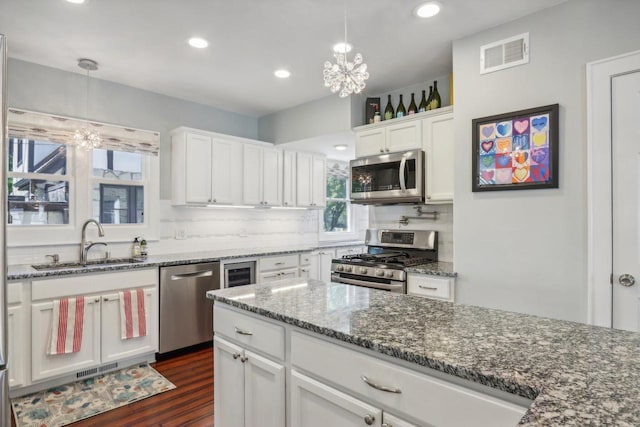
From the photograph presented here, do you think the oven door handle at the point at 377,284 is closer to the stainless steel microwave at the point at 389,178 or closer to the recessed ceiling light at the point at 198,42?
the stainless steel microwave at the point at 389,178

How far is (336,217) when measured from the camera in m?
5.81

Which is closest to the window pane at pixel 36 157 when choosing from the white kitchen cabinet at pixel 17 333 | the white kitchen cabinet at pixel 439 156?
the white kitchen cabinet at pixel 17 333

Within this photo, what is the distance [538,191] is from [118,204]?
3.67 m

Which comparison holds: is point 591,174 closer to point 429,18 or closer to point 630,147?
point 630,147

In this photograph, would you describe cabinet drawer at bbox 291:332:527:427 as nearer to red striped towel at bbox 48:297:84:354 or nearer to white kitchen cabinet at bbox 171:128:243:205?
A: red striped towel at bbox 48:297:84:354

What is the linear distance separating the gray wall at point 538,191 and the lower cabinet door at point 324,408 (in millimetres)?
1763

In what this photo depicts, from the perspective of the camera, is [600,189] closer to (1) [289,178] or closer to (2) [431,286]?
(2) [431,286]

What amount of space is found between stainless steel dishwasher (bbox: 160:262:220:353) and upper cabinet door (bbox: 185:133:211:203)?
80 cm

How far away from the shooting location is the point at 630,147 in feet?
6.88

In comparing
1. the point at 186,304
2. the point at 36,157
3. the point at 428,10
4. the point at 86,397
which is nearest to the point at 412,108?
the point at 428,10

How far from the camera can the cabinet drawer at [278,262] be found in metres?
4.05

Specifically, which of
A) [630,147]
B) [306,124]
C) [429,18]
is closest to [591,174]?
[630,147]

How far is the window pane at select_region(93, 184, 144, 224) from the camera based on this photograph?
3.56 m

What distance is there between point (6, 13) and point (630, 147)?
392 cm
